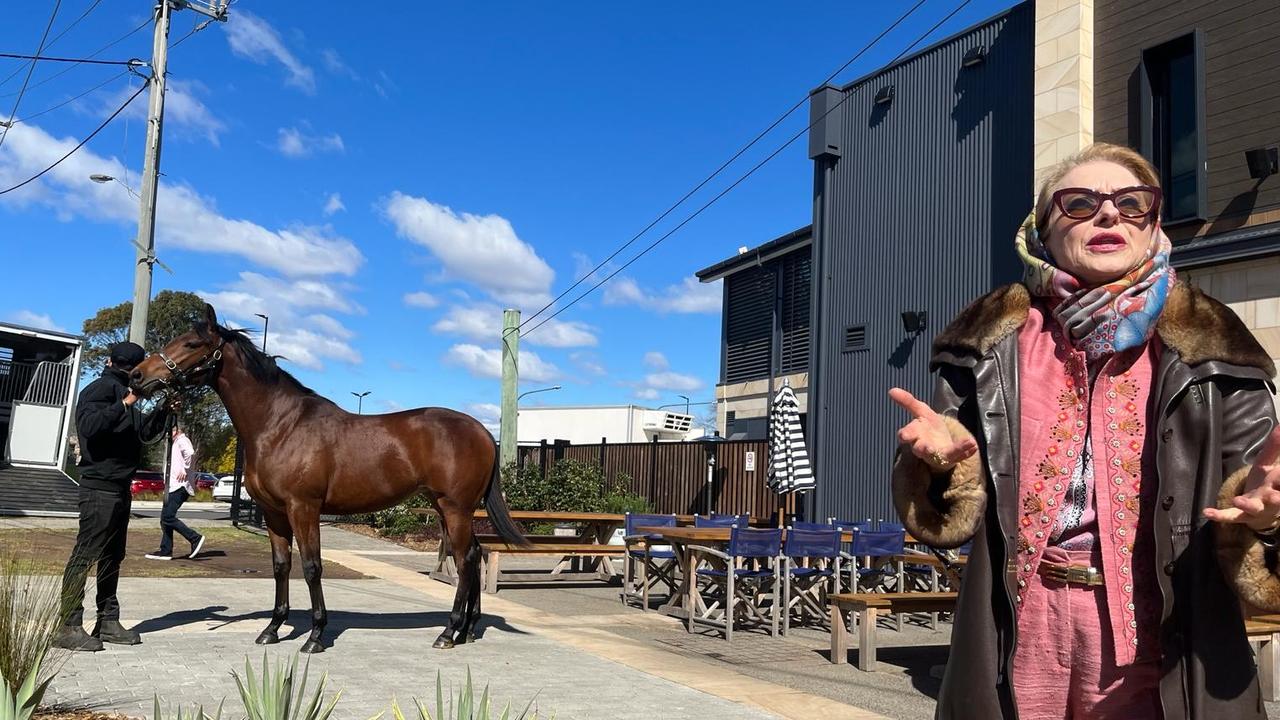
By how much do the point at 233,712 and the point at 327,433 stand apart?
3017mm

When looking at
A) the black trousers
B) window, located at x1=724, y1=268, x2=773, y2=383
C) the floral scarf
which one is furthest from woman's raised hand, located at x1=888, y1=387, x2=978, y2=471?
window, located at x1=724, y1=268, x2=773, y2=383

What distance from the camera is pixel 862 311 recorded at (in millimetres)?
16172

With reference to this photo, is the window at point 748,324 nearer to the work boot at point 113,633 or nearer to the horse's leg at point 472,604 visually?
the horse's leg at point 472,604

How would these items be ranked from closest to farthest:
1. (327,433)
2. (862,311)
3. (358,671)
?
(358,671), (327,433), (862,311)

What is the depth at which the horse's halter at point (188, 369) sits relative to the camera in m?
7.70

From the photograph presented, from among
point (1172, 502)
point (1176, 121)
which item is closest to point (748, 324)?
point (1176, 121)

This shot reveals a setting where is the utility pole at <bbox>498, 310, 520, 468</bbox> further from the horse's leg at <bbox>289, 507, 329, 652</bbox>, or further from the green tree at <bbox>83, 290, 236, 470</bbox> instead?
the green tree at <bbox>83, 290, 236, 470</bbox>

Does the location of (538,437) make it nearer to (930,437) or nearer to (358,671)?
(358,671)

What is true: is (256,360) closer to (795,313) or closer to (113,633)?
(113,633)

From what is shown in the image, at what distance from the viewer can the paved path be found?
5930 millimetres

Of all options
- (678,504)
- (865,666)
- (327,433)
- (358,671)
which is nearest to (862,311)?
(678,504)

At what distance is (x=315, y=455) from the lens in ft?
26.0

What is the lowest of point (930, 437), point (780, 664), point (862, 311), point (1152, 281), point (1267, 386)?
point (780, 664)

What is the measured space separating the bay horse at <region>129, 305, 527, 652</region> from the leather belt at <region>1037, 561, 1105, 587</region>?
627 cm
